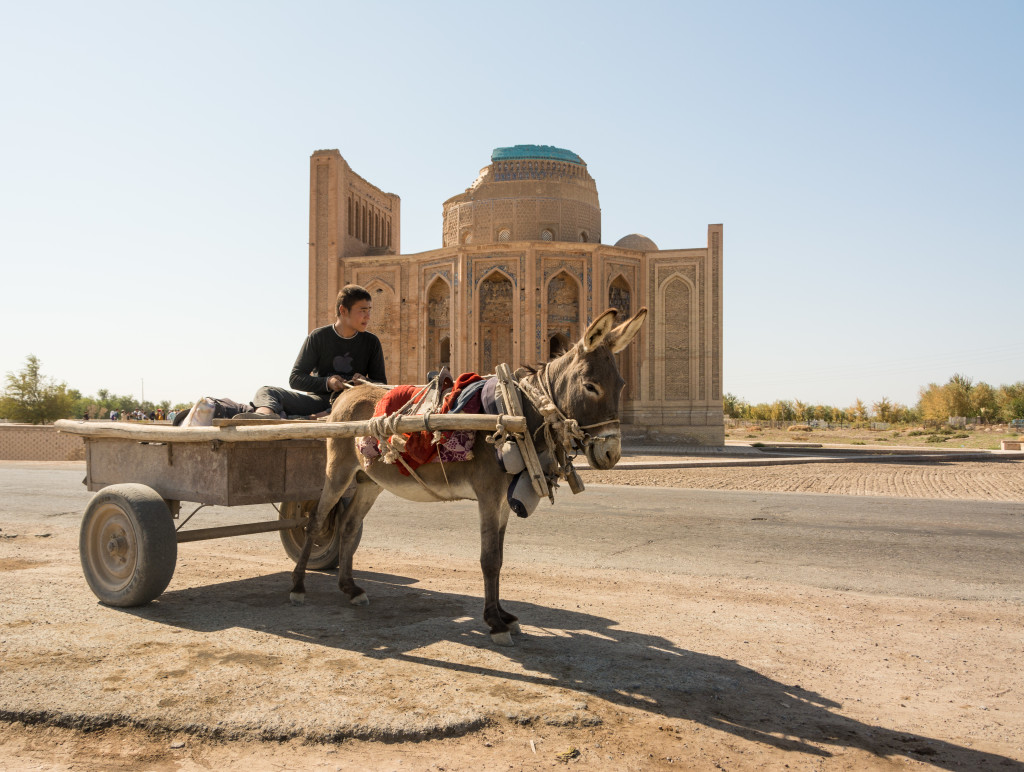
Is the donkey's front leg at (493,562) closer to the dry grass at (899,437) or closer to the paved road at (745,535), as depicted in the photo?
the paved road at (745,535)

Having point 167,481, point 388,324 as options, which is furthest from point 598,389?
point 388,324

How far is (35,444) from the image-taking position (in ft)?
93.2

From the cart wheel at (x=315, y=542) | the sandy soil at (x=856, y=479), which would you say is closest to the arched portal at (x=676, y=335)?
the sandy soil at (x=856, y=479)

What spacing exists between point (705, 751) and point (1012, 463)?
Answer: 86.1ft

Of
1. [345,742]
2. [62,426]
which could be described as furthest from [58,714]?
[62,426]

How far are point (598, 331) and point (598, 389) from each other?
1.02 feet

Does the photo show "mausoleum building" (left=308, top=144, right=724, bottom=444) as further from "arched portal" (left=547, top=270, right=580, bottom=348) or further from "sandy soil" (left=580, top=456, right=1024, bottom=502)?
"sandy soil" (left=580, top=456, right=1024, bottom=502)

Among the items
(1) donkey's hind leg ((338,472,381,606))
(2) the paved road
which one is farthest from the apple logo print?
(2) the paved road

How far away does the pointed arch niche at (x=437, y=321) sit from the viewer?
36.0 meters

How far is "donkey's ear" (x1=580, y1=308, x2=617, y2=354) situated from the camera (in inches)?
158

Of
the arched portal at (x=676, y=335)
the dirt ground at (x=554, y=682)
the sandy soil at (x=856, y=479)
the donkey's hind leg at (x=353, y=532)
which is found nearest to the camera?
the dirt ground at (x=554, y=682)

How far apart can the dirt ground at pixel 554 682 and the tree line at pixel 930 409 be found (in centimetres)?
6791

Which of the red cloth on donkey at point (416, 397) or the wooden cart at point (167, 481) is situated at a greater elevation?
the red cloth on donkey at point (416, 397)

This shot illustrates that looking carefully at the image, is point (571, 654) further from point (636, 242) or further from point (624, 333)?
point (636, 242)
